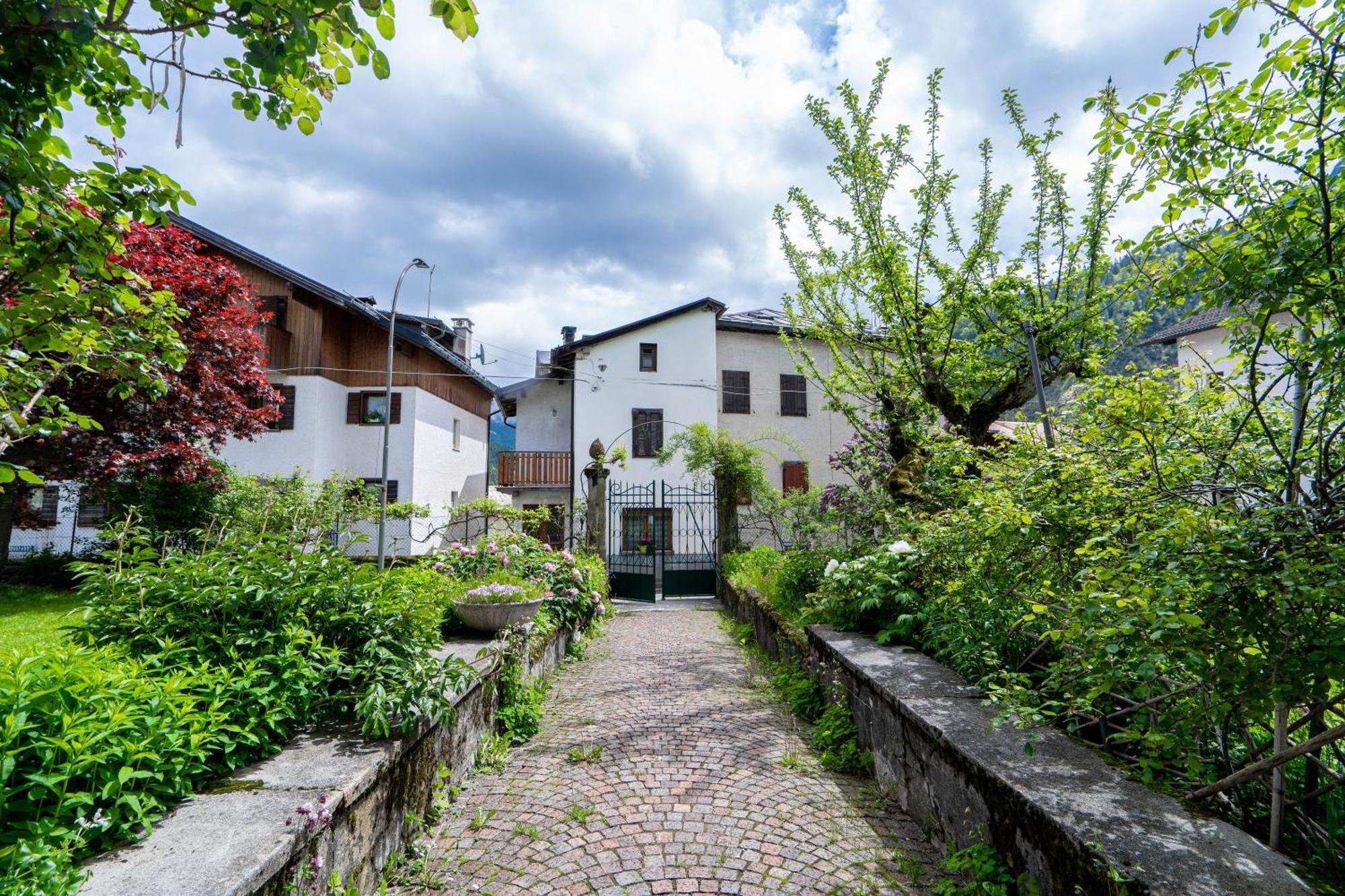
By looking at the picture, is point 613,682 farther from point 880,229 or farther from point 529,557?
point 880,229

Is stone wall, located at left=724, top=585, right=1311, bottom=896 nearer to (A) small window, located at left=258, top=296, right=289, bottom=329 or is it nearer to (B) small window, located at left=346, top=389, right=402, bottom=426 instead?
(B) small window, located at left=346, top=389, right=402, bottom=426

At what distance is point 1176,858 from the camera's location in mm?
1713

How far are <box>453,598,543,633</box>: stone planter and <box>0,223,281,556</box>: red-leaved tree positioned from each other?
21.5 feet

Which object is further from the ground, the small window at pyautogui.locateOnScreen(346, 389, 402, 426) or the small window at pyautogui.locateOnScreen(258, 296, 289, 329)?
the small window at pyautogui.locateOnScreen(258, 296, 289, 329)

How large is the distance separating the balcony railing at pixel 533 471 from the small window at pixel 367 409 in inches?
131

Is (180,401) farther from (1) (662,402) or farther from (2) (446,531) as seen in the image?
(1) (662,402)

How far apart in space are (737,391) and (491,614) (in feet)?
51.2

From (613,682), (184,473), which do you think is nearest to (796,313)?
(613,682)

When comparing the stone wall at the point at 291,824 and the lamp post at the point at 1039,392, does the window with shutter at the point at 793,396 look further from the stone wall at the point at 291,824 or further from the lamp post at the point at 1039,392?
the stone wall at the point at 291,824

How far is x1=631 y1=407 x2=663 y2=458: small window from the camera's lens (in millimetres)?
18922

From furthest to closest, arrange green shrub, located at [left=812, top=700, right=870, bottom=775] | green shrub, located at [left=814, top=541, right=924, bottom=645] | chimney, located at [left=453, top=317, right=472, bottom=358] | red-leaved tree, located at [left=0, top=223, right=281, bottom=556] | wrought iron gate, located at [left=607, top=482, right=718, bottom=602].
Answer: chimney, located at [left=453, top=317, right=472, bottom=358], wrought iron gate, located at [left=607, top=482, right=718, bottom=602], red-leaved tree, located at [left=0, top=223, right=281, bottom=556], green shrub, located at [left=814, top=541, right=924, bottom=645], green shrub, located at [left=812, top=700, right=870, bottom=775]

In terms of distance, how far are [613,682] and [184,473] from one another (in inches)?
314

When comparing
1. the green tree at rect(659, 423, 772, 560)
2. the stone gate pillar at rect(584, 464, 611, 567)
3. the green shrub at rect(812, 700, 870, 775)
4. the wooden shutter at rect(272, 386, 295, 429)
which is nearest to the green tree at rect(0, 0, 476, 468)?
the green shrub at rect(812, 700, 870, 775)

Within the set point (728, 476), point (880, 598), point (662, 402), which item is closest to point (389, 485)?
point (662, 402)
